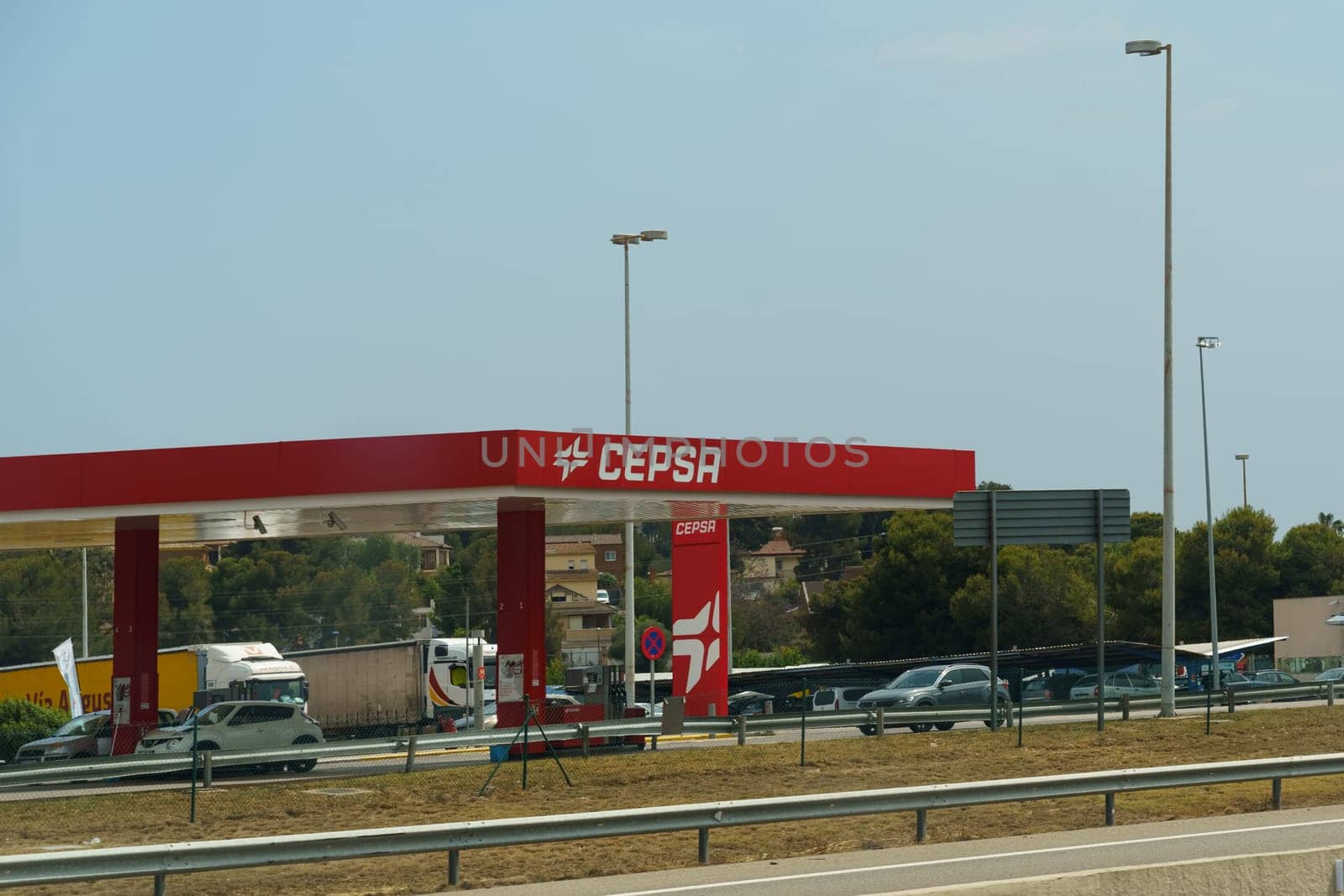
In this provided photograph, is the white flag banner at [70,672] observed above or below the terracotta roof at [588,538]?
below

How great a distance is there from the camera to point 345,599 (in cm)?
11094

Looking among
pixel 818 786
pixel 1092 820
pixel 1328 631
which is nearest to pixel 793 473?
pixel 818 786

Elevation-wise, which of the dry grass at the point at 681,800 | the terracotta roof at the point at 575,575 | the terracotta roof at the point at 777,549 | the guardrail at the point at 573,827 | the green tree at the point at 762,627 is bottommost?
the green tree at the point at 762,627

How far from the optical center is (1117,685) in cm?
4006

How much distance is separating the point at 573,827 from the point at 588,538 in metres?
146

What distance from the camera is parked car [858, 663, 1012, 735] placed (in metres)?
35.4

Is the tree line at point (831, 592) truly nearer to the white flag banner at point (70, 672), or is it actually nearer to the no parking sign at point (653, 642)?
the no parking sign at point (653, 642)

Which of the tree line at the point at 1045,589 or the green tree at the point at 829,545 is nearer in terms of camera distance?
the tree line at the point at 1045,589

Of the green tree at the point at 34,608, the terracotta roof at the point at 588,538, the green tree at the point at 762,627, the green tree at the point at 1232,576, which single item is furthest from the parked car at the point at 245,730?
the terracotta roof at the point at 588,538

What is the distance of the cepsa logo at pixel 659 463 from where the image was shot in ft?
91.9

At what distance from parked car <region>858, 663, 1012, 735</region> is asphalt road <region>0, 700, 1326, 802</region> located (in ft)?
1.97

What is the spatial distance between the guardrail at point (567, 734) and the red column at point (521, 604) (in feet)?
3.93

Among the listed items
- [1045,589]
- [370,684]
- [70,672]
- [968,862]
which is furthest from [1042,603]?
[968,862]

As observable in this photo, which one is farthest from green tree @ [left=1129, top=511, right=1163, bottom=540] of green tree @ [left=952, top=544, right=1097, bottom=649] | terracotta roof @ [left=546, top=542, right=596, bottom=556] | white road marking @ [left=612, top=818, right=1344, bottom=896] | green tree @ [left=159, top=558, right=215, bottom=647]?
white road marking @ [left=612, top=818, right=1344, bottom=896]
